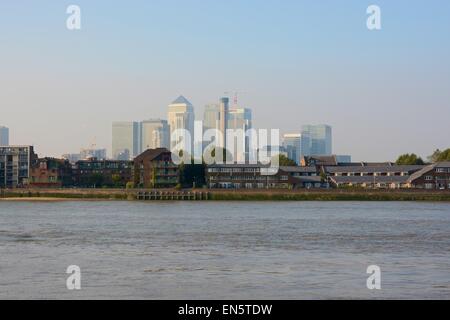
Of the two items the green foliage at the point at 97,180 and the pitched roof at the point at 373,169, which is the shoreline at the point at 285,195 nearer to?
the pitched roof at the point at 373,169

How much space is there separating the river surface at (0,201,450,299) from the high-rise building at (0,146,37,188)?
79.6 m

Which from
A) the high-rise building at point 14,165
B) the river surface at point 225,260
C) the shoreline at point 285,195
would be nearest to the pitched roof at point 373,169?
the shoreline at point 285,195

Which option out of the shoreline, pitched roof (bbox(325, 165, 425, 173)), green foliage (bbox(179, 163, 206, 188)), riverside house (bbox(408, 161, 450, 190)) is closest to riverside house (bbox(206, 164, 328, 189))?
green foliage (bbox(179, 163, 206, 188))

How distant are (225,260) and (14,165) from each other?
105891 mm

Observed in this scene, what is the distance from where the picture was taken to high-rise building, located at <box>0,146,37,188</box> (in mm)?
132000

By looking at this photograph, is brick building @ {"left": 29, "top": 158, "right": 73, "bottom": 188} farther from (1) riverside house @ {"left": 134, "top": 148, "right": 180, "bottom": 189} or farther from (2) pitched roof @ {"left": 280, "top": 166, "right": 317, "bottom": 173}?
(2) pitched roof @ {"left": 280, "top": 166, "right": 317, "bottom": 173}

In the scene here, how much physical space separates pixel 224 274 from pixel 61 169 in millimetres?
105087

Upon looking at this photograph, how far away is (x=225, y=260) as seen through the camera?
32156 mm

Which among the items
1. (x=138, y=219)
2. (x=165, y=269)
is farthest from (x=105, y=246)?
(x=138, y=219)

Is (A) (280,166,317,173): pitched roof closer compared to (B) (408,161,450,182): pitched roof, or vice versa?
(B) (408,161,450,182): pitched roof

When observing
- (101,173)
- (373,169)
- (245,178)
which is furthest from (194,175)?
(373,169)

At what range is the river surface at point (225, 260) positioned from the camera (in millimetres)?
24562

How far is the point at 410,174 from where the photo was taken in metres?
125

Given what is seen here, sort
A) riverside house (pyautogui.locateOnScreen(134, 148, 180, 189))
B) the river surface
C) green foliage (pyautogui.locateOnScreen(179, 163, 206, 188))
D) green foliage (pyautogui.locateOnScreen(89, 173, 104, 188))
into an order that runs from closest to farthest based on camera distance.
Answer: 1. the river surface
2. riverside house (pyautogui.locateOnScreen(134, 148, 180, 189))
3. green foliage (pyautogui.locateOnScreen(179, 163, 206, 188))
4. green foliage (pyautogui.locateOnScreen(89, 173, 104, 188))
